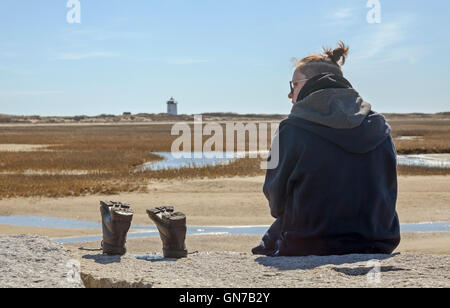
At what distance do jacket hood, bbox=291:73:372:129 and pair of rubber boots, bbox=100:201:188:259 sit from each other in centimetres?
123

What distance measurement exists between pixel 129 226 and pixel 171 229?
0.32m

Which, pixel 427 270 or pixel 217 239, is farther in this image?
pixel 217 239

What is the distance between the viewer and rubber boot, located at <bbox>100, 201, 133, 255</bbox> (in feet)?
14.9

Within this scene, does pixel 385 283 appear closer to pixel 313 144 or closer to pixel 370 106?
pixel 313 144

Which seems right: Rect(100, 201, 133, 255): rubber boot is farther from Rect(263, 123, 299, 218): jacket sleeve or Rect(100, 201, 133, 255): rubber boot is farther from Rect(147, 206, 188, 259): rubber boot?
Rect(263, 123, 299, 218): jacket sleeve

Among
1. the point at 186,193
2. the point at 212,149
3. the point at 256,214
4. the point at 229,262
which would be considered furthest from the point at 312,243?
the point at 212,149

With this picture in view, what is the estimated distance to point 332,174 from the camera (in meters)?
4.24

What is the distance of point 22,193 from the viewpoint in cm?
1688

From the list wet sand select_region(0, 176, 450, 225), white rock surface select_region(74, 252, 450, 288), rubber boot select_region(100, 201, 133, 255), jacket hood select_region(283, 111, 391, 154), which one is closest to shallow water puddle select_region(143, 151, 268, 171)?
wet sand select_region(0, 176, 450, 225)

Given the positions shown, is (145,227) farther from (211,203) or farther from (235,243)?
(211,203)

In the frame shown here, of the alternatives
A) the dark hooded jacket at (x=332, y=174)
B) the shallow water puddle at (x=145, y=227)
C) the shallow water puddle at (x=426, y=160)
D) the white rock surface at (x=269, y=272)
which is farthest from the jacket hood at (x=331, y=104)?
the shallow water puddle at (x=426, y=160)
